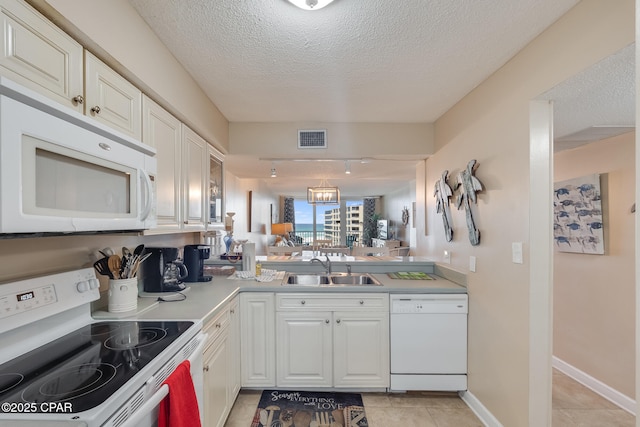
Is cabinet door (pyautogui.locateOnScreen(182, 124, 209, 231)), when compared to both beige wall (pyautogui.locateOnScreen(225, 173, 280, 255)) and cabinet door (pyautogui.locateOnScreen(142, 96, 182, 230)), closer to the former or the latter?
cabinet door (pyautogui.locateOnScreen(142, 96, 182, 230))

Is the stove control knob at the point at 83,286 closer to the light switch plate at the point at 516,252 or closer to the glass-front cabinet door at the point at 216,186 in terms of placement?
the glass-front cabinet door at the point at 216,186

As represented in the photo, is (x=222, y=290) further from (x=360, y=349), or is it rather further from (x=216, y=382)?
(x=360, y=349)

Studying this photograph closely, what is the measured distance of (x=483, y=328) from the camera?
6.68 ft

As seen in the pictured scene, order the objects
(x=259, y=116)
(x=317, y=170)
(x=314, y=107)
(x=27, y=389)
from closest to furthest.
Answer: (x=27, y=389), (x=314, y=107), (x=259, y=116), (x=317, y=170)

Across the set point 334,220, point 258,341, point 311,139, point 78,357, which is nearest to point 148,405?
point 78,357

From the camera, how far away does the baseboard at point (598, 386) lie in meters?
2.08

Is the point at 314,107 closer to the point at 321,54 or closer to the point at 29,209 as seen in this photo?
the point at 321,54

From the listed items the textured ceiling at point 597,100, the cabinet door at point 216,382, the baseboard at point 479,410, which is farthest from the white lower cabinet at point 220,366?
the textured ceiling at point 597,100

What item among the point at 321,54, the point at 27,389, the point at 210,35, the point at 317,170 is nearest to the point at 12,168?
the point at 27,389

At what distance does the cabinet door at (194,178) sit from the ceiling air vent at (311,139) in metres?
0.88

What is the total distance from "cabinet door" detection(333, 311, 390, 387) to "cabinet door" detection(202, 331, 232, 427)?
0.83 meters

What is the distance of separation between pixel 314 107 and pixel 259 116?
0.56 metres

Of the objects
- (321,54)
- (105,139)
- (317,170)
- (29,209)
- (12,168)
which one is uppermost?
(321,54)

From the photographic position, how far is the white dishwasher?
88.1 inches
